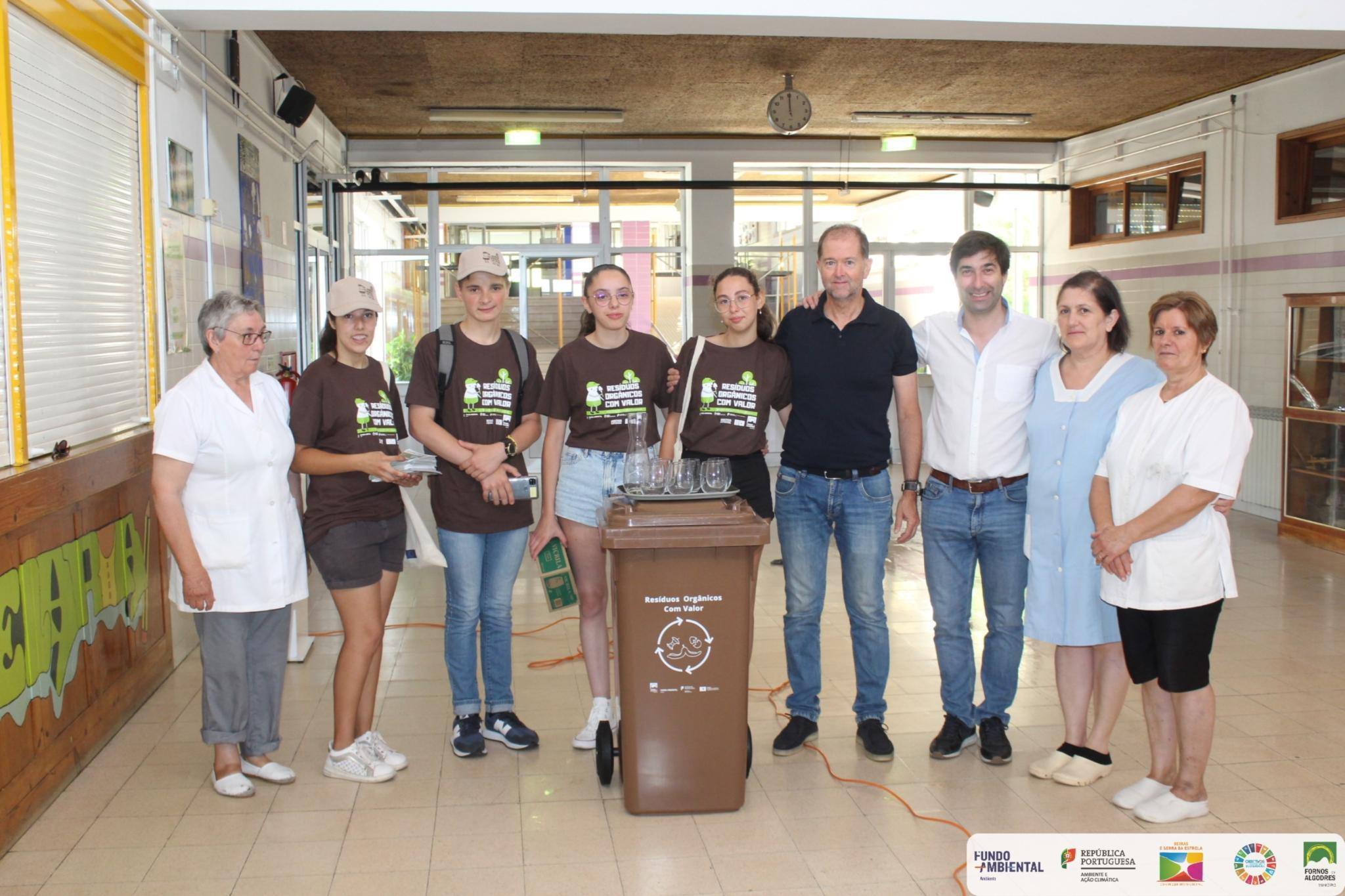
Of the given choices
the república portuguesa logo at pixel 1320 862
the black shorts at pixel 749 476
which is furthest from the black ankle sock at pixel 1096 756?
the black shorts at pixel 749 476

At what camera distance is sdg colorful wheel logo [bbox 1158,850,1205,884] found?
2740 mm

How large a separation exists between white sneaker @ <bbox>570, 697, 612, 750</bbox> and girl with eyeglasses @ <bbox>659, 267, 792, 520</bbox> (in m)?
0.87

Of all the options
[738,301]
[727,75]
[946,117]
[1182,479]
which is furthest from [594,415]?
[946,117]

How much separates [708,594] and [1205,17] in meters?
3.51

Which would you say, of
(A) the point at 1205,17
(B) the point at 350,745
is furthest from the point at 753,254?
(B) the point at 350,745

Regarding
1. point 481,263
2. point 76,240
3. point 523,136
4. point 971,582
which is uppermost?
point 523,136

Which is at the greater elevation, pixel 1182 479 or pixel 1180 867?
pixel 1182 479

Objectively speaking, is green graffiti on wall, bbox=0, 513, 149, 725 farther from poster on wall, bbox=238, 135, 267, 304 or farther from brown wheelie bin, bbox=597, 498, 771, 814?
poster on wall, bbox=238, 135, 267, 304

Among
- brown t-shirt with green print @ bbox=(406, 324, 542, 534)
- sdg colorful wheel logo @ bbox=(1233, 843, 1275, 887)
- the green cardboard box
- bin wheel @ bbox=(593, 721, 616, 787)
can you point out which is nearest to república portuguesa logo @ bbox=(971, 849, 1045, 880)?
sdg colorful wheel logo @ bbox=(1233, 843, 1275, 887)

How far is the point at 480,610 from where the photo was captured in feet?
12.5

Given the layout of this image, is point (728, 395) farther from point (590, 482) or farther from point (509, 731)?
point (509, 731)

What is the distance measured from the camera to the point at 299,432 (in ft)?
11.2

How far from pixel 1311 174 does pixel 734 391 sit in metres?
7.19

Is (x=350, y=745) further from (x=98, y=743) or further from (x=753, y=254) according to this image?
(x=753, y=254)
